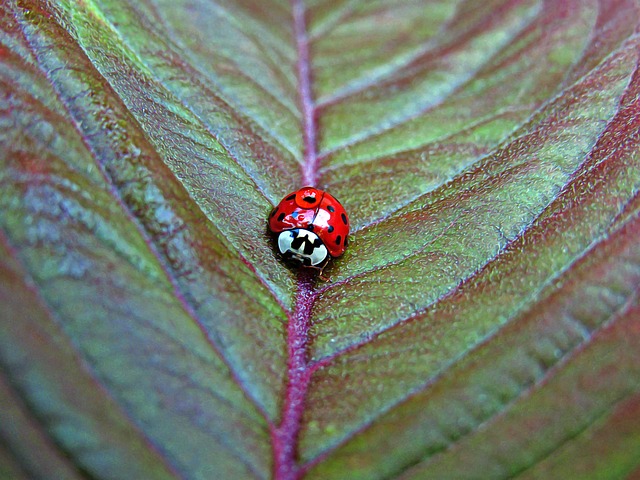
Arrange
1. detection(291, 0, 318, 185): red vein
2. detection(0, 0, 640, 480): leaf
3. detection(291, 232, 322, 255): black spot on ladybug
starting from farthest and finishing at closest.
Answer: detection(291, 0, 318, 185): red vein → detection(291, 232, 322, 255): black spot on ladybug → detection(0, 0, 640, 480): leaf

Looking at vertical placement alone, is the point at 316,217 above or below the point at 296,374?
above

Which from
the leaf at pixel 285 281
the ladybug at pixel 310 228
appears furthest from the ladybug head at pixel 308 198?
the leaf at pixel 285 281

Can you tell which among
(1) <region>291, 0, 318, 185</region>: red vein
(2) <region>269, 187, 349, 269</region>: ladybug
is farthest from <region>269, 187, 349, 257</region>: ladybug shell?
(1) <region>291, 0, 318, 185</region>: red vein

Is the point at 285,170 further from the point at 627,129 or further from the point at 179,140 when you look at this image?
the point at 627,129

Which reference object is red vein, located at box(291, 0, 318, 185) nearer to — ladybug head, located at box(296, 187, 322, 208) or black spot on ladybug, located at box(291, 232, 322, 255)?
ladybug head, located at box(296, 187, 322, 208)

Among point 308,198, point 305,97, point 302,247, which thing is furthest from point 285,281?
point 305,97

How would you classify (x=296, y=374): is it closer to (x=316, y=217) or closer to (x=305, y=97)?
(x=316, y=217)

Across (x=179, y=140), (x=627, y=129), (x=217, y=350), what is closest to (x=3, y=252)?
(x=217, y=350)
